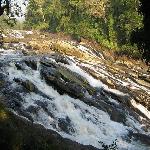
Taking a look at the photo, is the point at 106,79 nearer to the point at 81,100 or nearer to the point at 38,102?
the point at 81,100

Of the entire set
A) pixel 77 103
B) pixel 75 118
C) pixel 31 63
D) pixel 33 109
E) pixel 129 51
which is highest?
pixel 31 63

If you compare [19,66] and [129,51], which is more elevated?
[19,66]

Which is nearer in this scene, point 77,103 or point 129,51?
point 77,103

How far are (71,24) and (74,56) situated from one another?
26.1 meters

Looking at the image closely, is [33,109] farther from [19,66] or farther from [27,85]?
[19,66]

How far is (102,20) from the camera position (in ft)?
244

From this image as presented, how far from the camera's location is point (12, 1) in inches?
657

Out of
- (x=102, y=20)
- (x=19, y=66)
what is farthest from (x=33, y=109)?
(x=102, y=20)

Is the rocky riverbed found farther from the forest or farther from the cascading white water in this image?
the forest

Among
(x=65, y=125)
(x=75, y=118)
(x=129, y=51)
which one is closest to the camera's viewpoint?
(x=65, y=125)

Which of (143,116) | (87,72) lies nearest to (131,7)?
(87,72)

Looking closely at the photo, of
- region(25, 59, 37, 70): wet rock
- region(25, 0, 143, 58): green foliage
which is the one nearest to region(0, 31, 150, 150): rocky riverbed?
region(25, 59, 37, 70): wet rock

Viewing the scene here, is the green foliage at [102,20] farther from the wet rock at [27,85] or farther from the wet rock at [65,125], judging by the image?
the wet rock at [65,125]

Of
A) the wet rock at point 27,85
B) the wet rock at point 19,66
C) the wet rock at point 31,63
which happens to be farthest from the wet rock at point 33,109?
the wet rock at point 31,63
